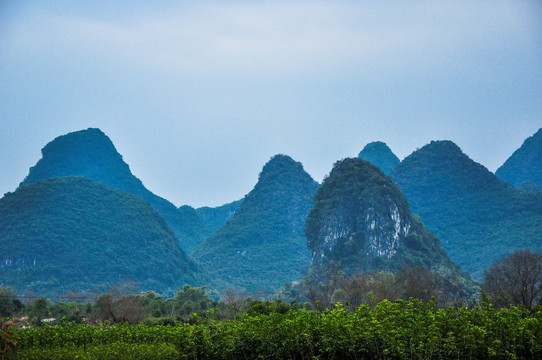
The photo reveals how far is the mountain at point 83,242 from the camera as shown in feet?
202

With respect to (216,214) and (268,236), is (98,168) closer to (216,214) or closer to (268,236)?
(216,214)

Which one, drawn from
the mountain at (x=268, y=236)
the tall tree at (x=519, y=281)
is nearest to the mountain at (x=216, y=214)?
the mountain at (x=268, y=236)

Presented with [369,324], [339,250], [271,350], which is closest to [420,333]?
[369,324]

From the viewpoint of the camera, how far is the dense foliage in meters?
7.55

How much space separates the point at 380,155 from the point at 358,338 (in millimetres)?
112651

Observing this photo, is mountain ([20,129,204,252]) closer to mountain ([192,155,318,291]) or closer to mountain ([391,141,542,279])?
mountain ([192,155,318,291])

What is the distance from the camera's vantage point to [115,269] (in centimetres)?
6694

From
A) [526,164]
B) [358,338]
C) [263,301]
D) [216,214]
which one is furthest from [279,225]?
[358,338]

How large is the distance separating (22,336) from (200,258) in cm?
7924

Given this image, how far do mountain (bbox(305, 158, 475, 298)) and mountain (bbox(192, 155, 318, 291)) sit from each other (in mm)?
11265

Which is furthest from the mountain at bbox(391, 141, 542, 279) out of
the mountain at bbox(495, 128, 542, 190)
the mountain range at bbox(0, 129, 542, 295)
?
the mountain at bbox(495, 128, 542, 190)

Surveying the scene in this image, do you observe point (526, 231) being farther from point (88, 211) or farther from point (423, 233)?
point (88, 211)

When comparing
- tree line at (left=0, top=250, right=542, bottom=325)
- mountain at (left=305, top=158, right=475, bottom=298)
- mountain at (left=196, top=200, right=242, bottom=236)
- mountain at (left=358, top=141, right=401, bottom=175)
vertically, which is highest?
mountain at (left=358, top=141, right=401, bottom=175)

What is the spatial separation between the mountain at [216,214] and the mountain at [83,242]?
50302mm
